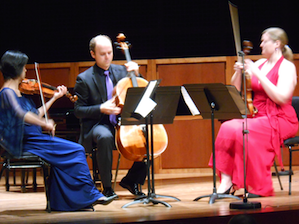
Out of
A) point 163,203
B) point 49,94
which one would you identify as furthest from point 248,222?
point 49,94

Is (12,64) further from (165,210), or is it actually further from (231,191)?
(231,191)

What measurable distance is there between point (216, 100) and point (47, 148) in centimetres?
124

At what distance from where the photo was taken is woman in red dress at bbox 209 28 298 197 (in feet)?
10.5

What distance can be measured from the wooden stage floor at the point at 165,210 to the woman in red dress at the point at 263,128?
0.19 meters

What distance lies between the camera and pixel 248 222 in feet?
4.87

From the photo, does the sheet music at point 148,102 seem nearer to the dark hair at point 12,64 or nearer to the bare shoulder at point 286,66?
the dark hair at point 12,64

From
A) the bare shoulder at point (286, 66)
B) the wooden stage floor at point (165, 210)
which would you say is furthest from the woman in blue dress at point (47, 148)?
the bare shoulder at point (286, 66)

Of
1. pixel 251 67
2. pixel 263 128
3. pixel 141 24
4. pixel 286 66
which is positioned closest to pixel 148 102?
pixel 251 67

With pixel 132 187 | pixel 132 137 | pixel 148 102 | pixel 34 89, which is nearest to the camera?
pixel 148 102

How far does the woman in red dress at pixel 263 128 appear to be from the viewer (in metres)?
3.20

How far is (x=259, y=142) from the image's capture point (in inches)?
128

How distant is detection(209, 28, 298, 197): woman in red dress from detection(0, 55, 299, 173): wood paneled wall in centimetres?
170

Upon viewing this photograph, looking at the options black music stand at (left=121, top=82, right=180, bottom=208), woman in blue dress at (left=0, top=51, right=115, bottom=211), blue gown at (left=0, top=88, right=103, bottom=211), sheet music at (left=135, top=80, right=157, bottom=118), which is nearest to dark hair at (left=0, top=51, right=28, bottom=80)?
woman in blue dress at (left=0, top=51, right=115, bottom=211)

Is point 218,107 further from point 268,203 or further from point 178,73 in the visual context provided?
point 178,73
